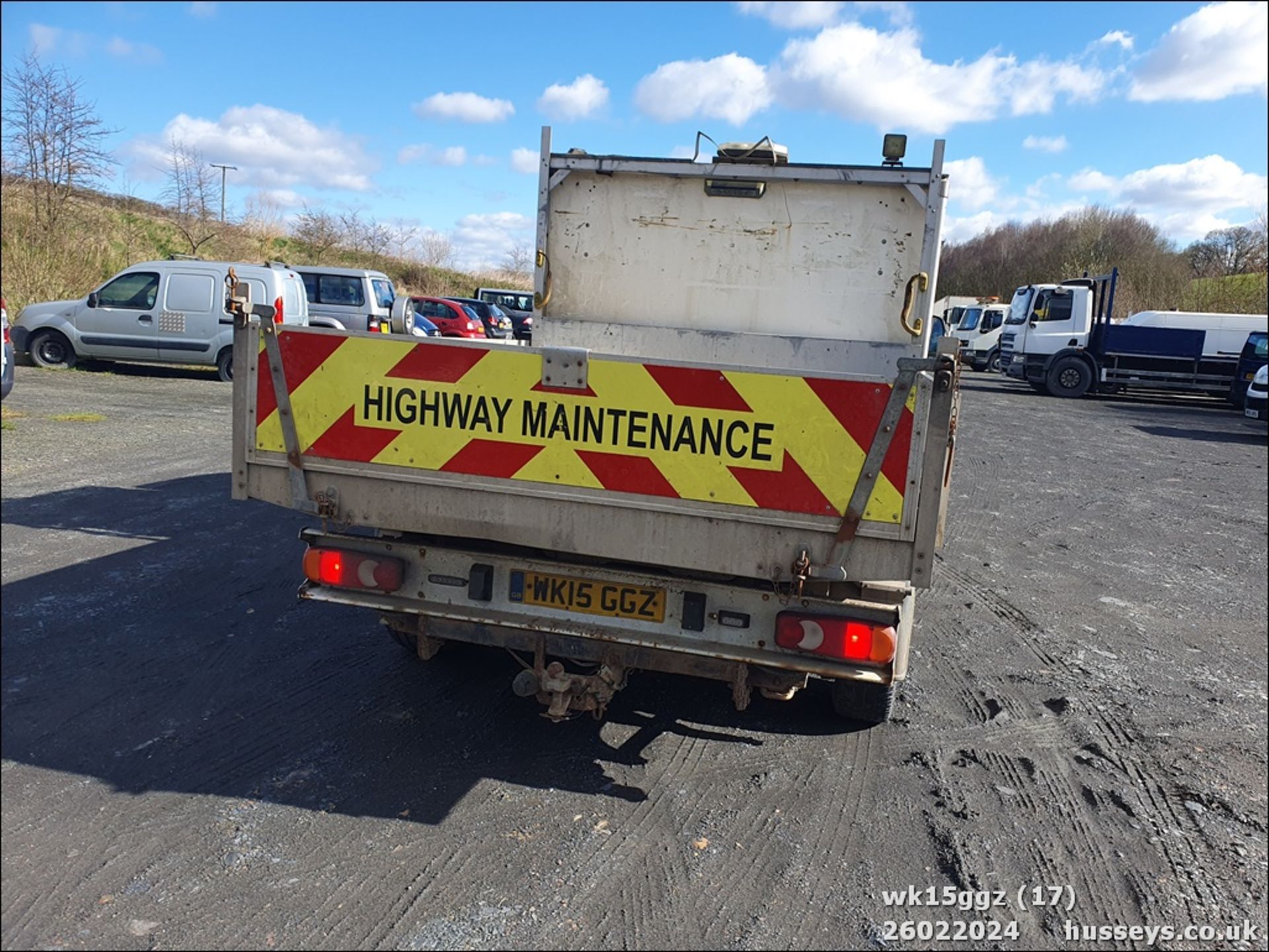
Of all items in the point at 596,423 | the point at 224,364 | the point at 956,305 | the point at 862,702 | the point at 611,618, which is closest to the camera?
the point at 596,423

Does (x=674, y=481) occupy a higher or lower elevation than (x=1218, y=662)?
higher

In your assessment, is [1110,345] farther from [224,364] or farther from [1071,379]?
[224,364]

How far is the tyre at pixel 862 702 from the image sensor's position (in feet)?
13.7

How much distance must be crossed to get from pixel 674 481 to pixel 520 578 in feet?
2.57

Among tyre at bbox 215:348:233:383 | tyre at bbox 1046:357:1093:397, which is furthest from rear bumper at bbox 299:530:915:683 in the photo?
tyre at bbox 1046:357:1093:397

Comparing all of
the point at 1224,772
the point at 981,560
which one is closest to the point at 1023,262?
the point at 981,560

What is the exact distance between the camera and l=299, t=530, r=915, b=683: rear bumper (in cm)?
344

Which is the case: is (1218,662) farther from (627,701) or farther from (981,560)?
(627,701)

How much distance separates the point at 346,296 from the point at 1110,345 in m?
19.2

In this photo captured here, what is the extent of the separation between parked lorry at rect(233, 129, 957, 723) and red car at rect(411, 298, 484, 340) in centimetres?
1995

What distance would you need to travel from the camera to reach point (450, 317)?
24.0 meters

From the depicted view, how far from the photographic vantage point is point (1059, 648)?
563 cm
